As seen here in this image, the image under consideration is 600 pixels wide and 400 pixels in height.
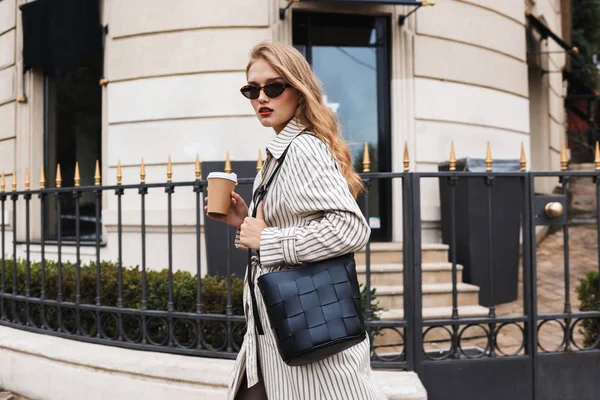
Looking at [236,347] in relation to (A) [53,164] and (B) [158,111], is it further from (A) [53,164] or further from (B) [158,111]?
(A) [53,164]

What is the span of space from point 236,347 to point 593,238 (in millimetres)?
7706

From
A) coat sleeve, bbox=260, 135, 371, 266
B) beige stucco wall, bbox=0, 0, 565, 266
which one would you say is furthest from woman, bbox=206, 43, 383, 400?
beige stucco wall, bbox=0, 0, 565, 266

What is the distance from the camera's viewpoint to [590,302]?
4.16m

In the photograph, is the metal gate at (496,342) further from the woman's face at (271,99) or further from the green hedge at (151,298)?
the woman's face at (271,99)

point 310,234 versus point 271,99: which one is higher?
point 271,99

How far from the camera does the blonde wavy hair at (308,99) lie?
6.05 feet

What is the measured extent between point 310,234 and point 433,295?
3892 millimetres

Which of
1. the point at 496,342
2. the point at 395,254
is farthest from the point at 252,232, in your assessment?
the point at 395,254

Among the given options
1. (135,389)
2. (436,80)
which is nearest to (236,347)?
(135,389)

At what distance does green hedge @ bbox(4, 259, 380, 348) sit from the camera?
3934 mm

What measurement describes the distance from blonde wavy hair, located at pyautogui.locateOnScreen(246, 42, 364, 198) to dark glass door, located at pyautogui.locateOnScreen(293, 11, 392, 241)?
16.2 feet

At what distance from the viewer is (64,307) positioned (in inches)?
170

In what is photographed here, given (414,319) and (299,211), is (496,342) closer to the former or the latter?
(414,319)

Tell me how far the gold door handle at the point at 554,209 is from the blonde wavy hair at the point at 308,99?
2.48 metres
